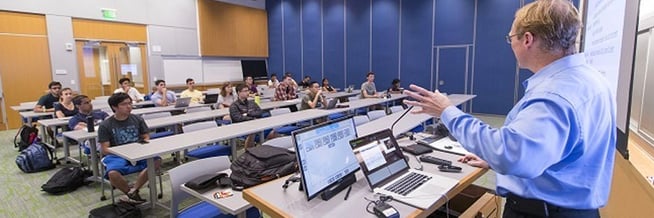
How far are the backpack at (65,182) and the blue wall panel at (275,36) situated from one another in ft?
30.3

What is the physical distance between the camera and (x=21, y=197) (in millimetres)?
3637

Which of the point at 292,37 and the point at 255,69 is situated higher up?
the point at 292,37

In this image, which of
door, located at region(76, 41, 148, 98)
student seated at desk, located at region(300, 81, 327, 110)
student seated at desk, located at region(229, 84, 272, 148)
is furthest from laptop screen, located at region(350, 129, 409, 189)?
door, located at region(76, 41, 148, 98)

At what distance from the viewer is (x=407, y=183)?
5.79 ft

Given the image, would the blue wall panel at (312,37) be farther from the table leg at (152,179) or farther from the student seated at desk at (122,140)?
the table leg at (152,179)

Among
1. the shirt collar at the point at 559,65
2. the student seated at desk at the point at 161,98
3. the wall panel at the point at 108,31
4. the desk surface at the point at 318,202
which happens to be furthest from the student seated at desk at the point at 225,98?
the shirt collar at the point at 559,65

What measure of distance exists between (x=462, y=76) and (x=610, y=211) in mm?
7074

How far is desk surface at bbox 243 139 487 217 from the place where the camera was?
146 centimetres

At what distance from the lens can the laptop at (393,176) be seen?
1612 millimetres

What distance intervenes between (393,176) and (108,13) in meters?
9.71

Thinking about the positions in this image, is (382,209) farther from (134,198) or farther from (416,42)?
(416,42)

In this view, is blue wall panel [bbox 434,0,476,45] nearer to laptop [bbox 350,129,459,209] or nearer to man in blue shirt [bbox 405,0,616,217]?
laptop [bbox 350,129,459,209]

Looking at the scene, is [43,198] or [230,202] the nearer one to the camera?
[230,202]

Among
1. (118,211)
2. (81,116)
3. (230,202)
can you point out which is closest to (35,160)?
(81,116)
